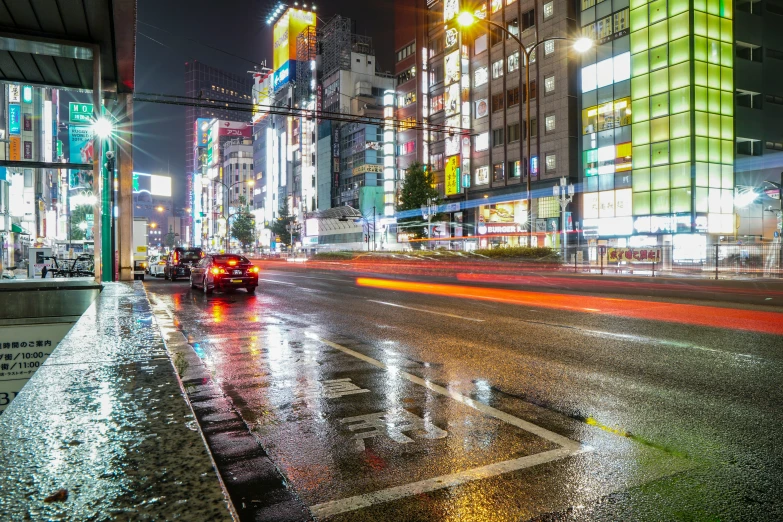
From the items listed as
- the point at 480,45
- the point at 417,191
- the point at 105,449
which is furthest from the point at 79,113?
the point at 480,45

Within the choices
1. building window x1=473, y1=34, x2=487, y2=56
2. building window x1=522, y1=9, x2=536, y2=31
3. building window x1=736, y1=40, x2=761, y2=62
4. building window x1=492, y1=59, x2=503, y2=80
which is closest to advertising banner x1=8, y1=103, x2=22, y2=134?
building window x1=492, y1=59, x2=503, y2=80

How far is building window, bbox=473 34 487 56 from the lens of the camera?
55.2 metres

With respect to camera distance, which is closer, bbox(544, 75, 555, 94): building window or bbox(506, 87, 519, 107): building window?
bbox(544, 75, 555, 94): building window

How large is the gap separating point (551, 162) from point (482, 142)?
29.0 ft

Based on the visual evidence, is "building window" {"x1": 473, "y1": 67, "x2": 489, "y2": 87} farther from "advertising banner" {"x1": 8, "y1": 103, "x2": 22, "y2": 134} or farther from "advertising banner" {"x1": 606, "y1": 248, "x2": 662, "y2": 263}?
"advertising banner" {"x1": 8, "y1": 103, "x2": 22, "y2": 134}

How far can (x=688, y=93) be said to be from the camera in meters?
39.4

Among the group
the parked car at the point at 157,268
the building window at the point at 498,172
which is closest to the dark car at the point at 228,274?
the parked car at the point at 157,268

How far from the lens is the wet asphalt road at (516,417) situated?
3264 mm

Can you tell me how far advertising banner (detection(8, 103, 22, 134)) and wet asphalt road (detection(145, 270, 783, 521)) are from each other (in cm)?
3766

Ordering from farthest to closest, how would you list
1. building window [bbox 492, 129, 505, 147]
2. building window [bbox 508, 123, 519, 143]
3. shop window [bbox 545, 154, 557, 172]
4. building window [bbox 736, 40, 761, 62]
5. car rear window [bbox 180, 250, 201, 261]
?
1. building window [bbox 492, 129, 505, 147]
2. building window [bbox 508, 123, 519, 143]
3. shop window [bbox 545, 154, 557, 172]
4. building window [bbox 736, 40, 761, 62]
5. car rear window [bbox 180, 250, 201, 261]

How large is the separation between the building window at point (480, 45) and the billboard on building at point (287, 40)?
234 ft

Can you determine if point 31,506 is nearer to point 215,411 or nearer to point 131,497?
point 131,497

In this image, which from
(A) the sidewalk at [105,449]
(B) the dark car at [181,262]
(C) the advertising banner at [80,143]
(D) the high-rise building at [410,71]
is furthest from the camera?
(D) the high-rise building at [410,71]

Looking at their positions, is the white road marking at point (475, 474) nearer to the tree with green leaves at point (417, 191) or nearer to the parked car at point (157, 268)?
the parked car at point (157, 268)
